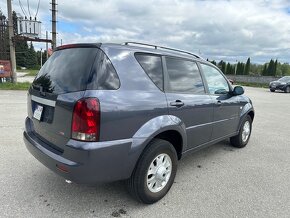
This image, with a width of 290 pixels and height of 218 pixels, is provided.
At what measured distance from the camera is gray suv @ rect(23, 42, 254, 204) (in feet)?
8.09

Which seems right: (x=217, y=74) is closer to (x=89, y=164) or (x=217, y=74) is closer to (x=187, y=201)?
(x=187, y=201)

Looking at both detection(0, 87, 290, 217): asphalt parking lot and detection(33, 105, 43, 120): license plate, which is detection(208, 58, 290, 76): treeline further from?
detection(33, 105, 43, 120): license plate

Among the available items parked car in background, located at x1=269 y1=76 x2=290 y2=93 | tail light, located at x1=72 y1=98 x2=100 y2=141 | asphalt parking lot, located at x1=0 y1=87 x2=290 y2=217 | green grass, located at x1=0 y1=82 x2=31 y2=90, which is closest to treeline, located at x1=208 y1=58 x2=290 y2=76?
parked car in background, located at x1=269 y1=76 x2=290 y2=93

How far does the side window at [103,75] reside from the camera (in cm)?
250

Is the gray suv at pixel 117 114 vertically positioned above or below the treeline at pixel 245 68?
below

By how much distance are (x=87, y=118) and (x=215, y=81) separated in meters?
2.63

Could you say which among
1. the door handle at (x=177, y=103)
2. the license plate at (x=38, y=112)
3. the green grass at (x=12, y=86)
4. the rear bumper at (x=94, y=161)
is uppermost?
the door handle at (x=177, y=103)

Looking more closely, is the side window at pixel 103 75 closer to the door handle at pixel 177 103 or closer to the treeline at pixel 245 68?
the door handle at pixel 177 103

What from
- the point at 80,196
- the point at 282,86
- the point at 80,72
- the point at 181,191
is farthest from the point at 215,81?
the point at 282,86

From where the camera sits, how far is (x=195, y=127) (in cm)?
365

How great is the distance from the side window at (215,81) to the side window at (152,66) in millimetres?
1138

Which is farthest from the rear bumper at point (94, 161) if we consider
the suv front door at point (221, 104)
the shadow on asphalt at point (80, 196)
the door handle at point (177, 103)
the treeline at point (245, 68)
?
the treeline at point (245, 68)

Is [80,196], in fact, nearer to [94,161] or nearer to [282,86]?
[94,161]

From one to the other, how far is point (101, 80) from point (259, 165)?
3.29 metres
